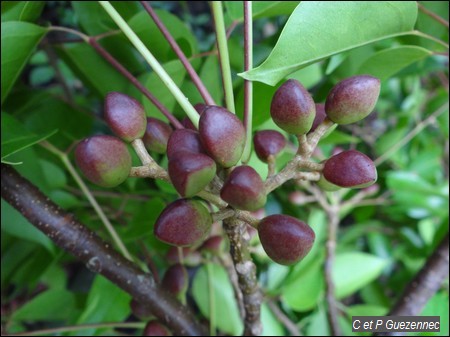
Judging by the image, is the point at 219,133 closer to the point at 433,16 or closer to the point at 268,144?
the point at 268,144

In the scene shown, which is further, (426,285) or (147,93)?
(426,285)

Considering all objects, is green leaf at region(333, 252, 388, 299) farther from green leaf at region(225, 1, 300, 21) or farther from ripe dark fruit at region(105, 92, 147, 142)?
ripe dark fruit at region(105, 92, 147, 142)

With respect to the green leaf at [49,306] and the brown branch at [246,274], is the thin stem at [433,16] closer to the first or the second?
the brown branch at [246,274]

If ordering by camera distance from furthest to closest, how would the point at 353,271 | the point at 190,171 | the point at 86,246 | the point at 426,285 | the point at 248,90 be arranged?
the point at 353,271 < the point at 426,285 < the point at 86,246 < the point at 248,90 < the point at 190,171

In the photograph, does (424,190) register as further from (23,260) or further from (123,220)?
(23,260)

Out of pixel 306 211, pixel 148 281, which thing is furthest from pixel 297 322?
pixel 148 281

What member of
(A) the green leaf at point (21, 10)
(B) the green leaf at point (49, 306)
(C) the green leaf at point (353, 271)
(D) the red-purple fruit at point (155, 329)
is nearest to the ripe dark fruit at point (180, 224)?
(D) the red-purple fruit at point (155, 329)

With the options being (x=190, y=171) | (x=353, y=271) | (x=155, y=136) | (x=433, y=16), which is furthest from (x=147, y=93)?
(x=353, y=271)

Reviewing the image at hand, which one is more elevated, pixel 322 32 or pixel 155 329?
pixel 322 32
